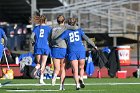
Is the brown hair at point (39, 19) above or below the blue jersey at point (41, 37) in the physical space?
above

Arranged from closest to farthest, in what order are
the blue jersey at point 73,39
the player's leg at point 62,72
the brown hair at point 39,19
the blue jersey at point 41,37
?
the blue jersey at point 73,39
the player's leg at point 62,72
the brown hair at point 39,19
the blue jersey at point 41,37

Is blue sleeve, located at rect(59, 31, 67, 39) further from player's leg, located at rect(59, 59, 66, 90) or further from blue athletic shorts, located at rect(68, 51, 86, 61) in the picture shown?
player's leg, located at rect(59, 59, 66, 90)

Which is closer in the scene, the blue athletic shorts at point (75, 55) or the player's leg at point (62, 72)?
the blue athletic shorts at point (75, 55)

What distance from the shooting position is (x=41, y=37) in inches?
666

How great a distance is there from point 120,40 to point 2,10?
12138mm

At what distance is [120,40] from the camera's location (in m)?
36.5

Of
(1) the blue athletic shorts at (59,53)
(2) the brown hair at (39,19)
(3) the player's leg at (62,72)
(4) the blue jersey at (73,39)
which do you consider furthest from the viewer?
(2) the brown hair at (39,19)

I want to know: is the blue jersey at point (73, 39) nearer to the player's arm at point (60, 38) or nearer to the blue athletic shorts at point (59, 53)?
the player's arm at point (60, 38)

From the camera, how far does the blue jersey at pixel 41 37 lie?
16812 millimetres

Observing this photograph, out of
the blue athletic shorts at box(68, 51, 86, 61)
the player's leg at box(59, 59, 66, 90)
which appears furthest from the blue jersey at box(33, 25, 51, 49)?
the blue athletic shorts at box(68, 51, 86, 61)

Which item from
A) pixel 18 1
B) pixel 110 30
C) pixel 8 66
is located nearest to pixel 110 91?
pixel 8 66

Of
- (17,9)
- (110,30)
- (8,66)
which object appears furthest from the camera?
(17,9)

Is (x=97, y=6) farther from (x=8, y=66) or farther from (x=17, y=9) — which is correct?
(x=8, y=66)

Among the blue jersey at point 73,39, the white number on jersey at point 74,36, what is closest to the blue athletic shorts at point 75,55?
the blue jersey at point 73,39
